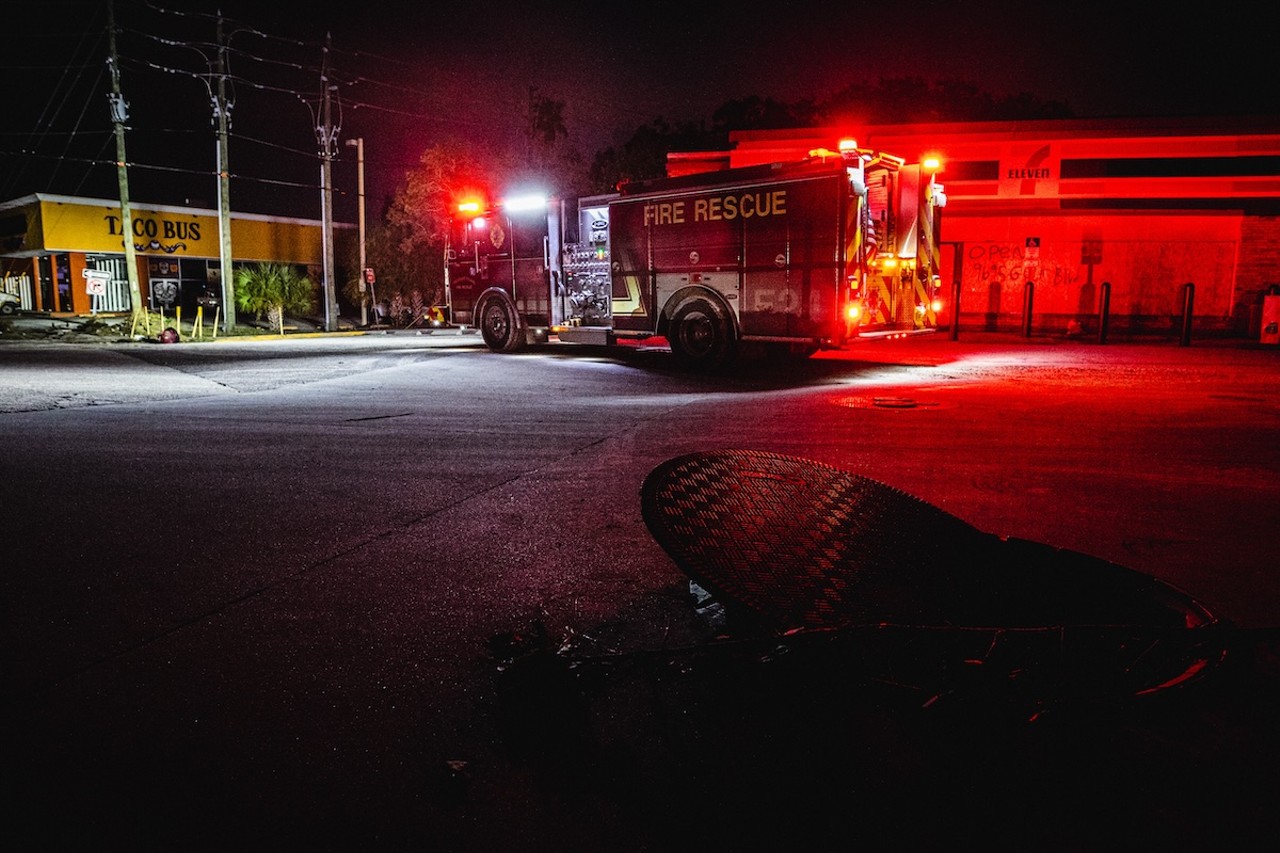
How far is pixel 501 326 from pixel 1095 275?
16228 millimetres

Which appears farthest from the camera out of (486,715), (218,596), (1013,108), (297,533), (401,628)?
(1013,108)

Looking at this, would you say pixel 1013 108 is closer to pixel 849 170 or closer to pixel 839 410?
pixel 849 170

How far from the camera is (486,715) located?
2639 millimetres

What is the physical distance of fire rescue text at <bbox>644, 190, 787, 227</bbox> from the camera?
1264 centimetres

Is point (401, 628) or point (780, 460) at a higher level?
point (780, 460)

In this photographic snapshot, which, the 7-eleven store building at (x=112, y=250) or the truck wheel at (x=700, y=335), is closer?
the truck wheel at (x=700, y=335)

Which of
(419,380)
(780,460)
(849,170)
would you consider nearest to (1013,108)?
(849,170)

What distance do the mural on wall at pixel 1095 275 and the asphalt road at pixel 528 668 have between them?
1653 centimetres

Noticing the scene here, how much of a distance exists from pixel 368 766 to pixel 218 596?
5.77 ft

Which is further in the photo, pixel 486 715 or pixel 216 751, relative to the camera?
pixel 486 715

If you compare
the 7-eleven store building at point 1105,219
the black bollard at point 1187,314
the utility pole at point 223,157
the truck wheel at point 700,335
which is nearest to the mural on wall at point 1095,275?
the 7-eleven store building at point 1105,219

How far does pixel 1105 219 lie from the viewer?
22.4 metres

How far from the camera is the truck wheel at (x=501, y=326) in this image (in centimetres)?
1741

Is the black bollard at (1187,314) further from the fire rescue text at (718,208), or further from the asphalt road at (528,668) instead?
the asphalt road at (528,668)
